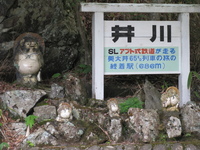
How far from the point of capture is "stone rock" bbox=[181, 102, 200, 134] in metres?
5.51

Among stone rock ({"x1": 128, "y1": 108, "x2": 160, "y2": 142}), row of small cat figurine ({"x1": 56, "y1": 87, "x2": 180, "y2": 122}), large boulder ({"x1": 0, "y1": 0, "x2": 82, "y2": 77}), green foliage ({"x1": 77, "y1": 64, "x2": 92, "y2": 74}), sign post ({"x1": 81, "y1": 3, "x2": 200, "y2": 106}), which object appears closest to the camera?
stone rock ({"x1": 128, "y1": 108, "x2": 160, "y2": 142})

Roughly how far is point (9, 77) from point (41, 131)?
2.95 metres

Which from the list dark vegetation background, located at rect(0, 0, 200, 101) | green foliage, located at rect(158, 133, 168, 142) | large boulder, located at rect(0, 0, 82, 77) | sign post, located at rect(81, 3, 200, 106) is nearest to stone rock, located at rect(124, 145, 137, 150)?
green foliage, located at rect(158, 133, 168, 142)

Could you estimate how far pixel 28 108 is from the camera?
19.4 ft

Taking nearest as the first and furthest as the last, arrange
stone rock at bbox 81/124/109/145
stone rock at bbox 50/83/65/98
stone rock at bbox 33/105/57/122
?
1. stone rock at bbox 81/124/109/145
2. stone rock at bbox 33/105/57/122
3. stone rock at bbox 50/83/65/98

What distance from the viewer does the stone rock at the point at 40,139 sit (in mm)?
5109

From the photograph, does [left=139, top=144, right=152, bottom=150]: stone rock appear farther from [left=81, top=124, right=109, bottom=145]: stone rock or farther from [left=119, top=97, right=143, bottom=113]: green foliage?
[left=119, top=97, right=143, bottom=113]: green foliage

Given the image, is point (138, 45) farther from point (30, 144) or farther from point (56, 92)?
point (30, 144)

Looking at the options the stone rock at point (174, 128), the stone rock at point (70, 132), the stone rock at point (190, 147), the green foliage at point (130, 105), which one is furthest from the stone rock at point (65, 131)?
the stone rock at point (190, 147)

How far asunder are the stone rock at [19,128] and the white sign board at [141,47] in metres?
2.08

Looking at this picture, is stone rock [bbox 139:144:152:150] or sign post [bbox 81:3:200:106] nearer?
stone rock [bbox 139:144:152:150]

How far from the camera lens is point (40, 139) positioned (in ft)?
16.9

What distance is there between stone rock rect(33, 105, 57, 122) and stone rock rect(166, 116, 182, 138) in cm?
200

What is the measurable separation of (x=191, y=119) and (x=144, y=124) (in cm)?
86
